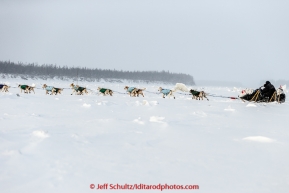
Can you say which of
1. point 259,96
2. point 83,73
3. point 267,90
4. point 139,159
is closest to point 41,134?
point 139,159

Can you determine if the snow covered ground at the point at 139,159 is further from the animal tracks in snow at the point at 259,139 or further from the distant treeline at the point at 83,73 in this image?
the distant treeline at the point at 83,73

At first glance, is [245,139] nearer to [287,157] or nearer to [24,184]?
[287,157]

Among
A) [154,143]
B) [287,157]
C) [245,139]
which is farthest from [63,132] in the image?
[287,157]

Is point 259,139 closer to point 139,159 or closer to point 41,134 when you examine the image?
point 139,159

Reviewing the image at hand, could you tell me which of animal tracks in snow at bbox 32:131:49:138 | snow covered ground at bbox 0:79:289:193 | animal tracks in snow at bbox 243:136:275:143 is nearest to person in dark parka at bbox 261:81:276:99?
snow covered ground at bbox 0:79:289:193

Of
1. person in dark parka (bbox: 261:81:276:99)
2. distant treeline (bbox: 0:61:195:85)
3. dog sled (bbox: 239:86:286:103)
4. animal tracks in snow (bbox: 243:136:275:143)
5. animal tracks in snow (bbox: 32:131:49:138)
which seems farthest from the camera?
distant treeline (bbox: 0:61:195:85)

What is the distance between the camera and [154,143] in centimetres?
350

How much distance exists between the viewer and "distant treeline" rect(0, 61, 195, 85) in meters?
81.8

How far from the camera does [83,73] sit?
9762 cm

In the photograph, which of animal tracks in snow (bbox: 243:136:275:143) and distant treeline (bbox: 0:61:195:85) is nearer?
animal tracks in snow (bbox: 243:136:275:143)

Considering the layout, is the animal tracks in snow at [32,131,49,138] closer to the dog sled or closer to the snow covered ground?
the snow covered ground

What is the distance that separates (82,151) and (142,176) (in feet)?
3.20

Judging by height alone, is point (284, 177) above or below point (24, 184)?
above

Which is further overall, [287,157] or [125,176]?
[287,157]
